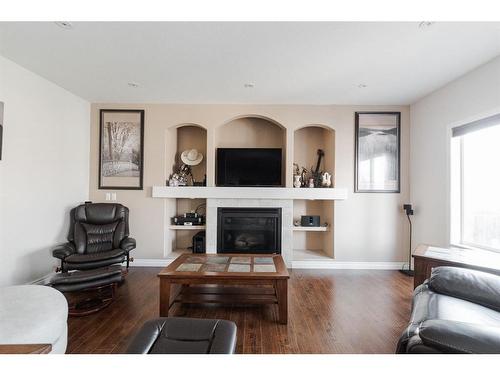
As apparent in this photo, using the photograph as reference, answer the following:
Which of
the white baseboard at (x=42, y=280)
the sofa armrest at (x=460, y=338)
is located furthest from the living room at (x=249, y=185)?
the white baseboard at (x=42, y=280)

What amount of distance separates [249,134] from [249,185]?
1007 mm

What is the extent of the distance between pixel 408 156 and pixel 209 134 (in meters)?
3.30

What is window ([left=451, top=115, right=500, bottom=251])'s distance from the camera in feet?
8.64


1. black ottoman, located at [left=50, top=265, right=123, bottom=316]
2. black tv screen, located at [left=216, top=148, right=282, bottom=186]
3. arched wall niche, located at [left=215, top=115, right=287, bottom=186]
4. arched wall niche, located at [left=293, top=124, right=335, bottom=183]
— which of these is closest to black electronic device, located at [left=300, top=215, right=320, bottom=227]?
black tv screen, located at [left=216, top=148, right=282, bottom=186]

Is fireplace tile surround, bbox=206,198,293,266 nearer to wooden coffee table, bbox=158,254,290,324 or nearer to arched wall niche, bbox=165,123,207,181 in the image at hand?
arched wall niche, bbox=165,123,207,181

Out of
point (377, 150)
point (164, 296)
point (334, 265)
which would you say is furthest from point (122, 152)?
point (377, 150)

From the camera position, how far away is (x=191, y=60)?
103 inches

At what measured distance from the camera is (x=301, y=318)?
2340 mm

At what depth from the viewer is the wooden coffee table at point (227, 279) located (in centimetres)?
222

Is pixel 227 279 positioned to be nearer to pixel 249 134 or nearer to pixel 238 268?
pixel 238 268

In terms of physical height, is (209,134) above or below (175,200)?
above

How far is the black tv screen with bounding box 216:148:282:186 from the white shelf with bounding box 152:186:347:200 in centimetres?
16
